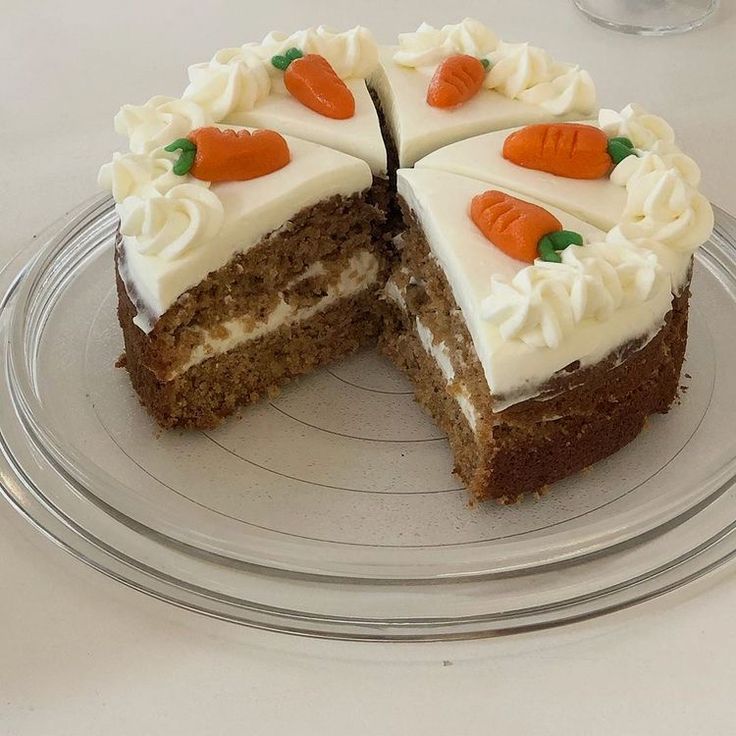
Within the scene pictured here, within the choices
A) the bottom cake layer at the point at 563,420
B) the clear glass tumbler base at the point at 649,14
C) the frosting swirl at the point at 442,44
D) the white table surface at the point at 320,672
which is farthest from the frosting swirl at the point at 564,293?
the clear glass tumbler base at the point at 649,14

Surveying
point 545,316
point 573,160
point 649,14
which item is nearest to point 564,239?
point 545,316

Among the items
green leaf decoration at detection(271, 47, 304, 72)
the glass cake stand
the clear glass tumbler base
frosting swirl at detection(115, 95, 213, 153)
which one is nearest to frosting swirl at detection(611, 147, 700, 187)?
the glass cake stand

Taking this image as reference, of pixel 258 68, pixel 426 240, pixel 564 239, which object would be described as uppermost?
pixel 258 68

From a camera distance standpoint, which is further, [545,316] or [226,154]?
[226,154]

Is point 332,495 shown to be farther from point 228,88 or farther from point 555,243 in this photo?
point 228,88

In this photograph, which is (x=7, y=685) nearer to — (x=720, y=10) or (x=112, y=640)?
(x=112, y=640)

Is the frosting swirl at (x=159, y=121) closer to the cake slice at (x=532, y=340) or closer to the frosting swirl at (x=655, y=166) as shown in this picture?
the cake slice at (x=532, y=340)

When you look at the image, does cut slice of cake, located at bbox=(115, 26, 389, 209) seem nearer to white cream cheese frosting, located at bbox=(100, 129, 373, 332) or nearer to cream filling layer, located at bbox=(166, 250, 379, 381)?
white cream cheese frosting, located at bbox=(100, 129, 373, 332)
